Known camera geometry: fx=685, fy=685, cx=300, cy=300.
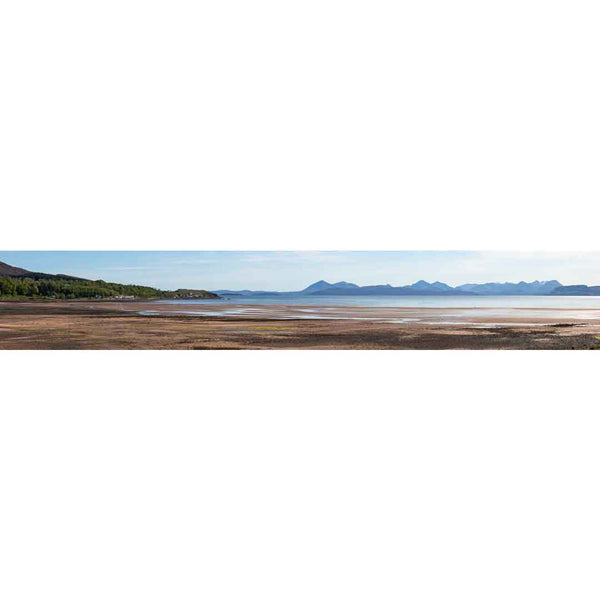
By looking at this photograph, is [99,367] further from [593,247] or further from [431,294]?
[593,247]

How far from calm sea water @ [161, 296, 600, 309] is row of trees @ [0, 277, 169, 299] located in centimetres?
39

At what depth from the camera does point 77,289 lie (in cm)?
941

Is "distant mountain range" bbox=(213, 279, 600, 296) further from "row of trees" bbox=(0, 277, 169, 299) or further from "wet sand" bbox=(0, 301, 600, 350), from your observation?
"row of trees" bbox=(0, 277, 169, 299)

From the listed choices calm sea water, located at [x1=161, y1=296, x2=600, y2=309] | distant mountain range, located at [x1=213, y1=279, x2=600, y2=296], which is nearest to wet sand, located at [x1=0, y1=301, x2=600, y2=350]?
calm sea water, located at [x1=161, y1=296, x2=600, y2=309]

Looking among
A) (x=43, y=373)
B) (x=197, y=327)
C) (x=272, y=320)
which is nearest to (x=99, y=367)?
(x=43, y=373)

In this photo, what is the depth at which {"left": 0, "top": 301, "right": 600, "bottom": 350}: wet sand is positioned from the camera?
884cm

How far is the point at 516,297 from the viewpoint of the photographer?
30.4ft

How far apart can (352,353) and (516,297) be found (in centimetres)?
241

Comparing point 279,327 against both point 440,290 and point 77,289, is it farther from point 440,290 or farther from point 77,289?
point 77,289

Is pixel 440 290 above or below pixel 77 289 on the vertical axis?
above

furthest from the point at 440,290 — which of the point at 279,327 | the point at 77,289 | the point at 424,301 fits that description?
the point at 77,289

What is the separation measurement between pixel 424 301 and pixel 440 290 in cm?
27

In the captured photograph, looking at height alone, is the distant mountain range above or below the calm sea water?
above

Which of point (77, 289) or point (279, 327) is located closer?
point (279, 327)
